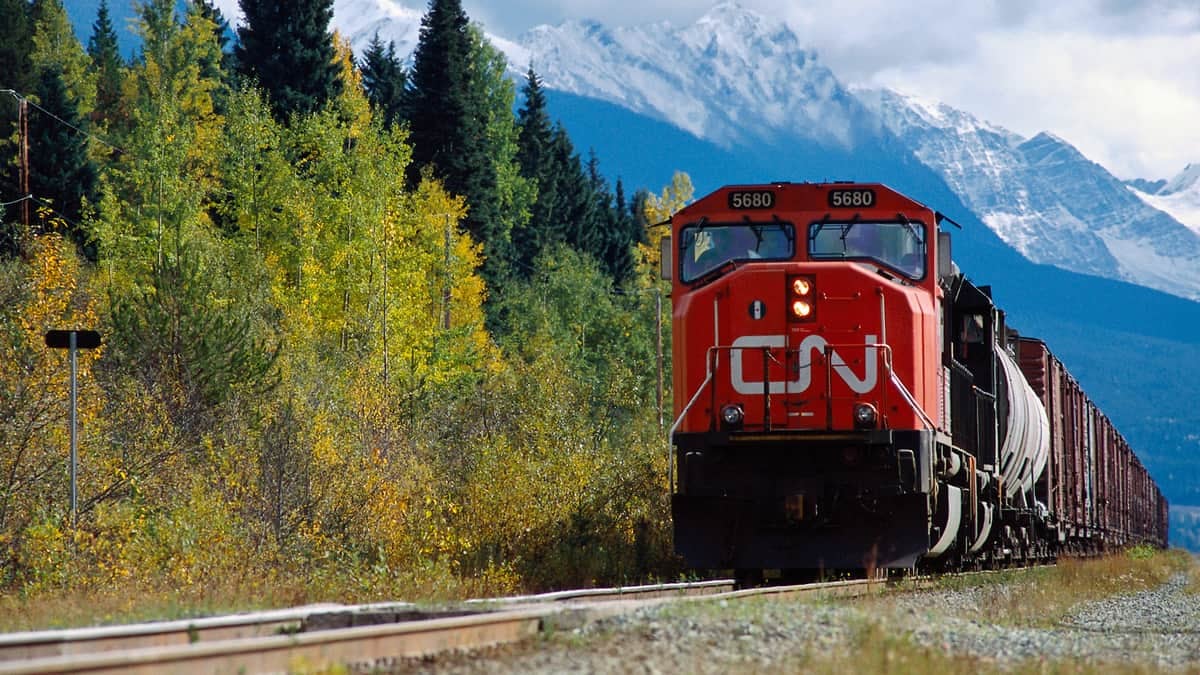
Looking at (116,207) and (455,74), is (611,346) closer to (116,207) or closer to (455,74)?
(455,74)

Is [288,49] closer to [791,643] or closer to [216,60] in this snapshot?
[216,60]

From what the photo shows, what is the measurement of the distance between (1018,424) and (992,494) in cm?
235

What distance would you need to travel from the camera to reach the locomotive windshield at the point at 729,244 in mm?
15109

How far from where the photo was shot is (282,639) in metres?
6.92

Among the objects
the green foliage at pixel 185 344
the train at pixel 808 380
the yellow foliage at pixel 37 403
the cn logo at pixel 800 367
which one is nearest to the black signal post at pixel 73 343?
the yellow foliage at pixel 37 403

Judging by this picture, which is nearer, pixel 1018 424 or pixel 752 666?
pixel 752 666

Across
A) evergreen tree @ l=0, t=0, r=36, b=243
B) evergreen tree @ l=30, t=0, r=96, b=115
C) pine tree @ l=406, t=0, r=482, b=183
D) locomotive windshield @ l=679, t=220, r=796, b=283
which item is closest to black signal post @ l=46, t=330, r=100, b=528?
locomotive windshield @ l=679, t=220, r=796, b=283

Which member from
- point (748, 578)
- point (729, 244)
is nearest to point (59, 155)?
point (729, 244)

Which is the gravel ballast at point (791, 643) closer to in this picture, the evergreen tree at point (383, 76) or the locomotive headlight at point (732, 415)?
the locomotive headlight at point (732, 415)

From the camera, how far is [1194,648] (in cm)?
1077

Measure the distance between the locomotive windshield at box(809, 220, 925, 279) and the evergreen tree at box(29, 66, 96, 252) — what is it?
3410 centimetres

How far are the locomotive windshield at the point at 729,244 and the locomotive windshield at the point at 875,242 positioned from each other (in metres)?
0.30

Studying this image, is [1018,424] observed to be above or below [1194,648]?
above

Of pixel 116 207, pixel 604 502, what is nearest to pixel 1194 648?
pixel 604 502
